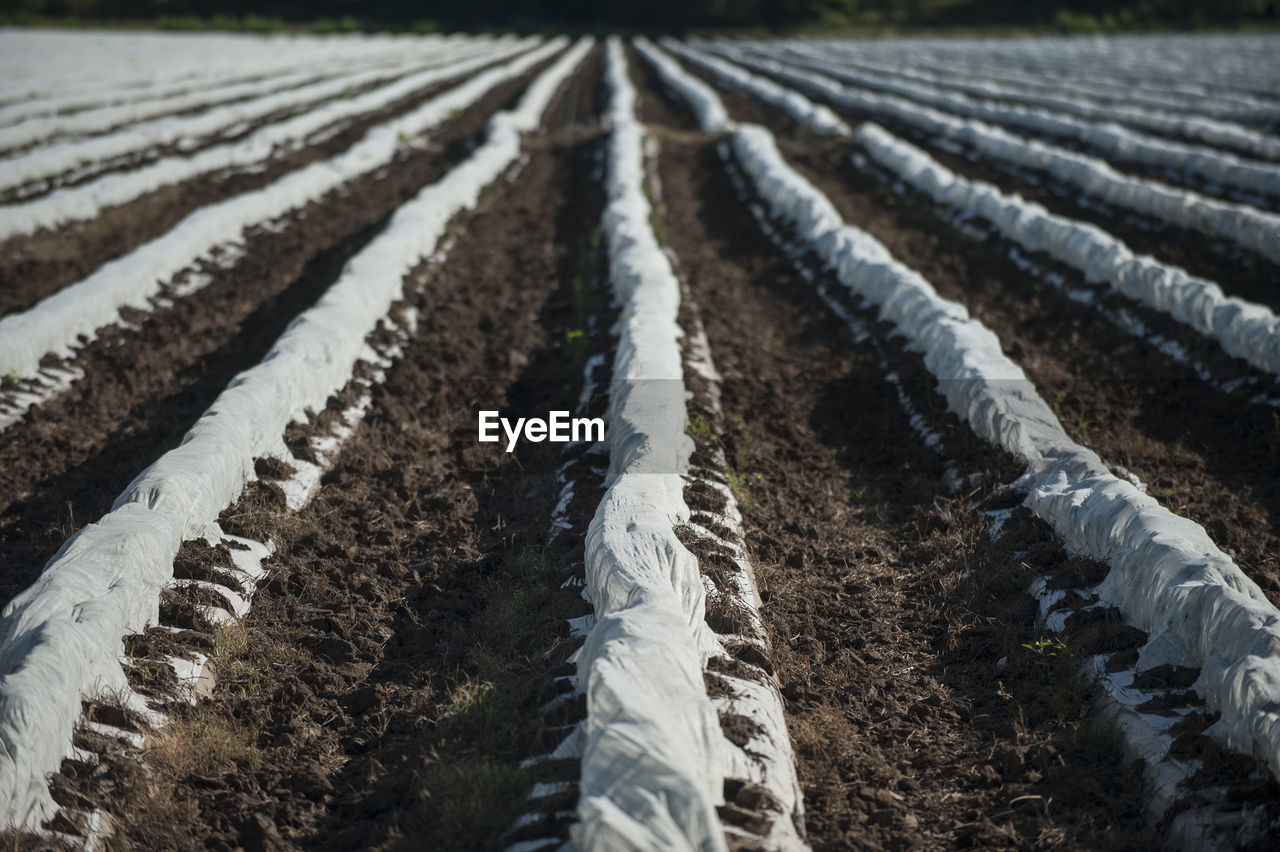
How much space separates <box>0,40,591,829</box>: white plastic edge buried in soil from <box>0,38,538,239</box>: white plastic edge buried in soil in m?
4.77

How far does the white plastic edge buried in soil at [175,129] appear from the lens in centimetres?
1201

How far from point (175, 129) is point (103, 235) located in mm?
6485

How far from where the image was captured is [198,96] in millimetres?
19797

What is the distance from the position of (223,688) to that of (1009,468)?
4.35 meters

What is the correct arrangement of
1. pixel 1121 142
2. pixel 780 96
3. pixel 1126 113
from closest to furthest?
1. pixel 1121 142
2. pixel 1126 113
3. pixel 780 96

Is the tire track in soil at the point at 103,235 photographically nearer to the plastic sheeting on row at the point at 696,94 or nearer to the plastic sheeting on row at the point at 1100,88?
the plastic sheeting on row at the point at 696,94

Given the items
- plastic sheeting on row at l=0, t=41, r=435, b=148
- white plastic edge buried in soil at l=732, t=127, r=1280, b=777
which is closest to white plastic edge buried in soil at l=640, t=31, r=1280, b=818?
white plastic edge buried in soil at l=732, t=127, r=1280, b=777

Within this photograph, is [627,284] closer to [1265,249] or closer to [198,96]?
[1265,249]

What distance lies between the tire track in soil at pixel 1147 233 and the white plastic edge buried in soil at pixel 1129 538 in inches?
133

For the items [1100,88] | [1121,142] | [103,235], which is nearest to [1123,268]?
[1121,142]

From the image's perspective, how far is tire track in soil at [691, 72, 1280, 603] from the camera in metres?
5.21

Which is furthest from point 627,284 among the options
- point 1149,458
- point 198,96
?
point 198,96

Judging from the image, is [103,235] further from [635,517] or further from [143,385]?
[635,517]

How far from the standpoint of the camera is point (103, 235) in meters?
9.93
